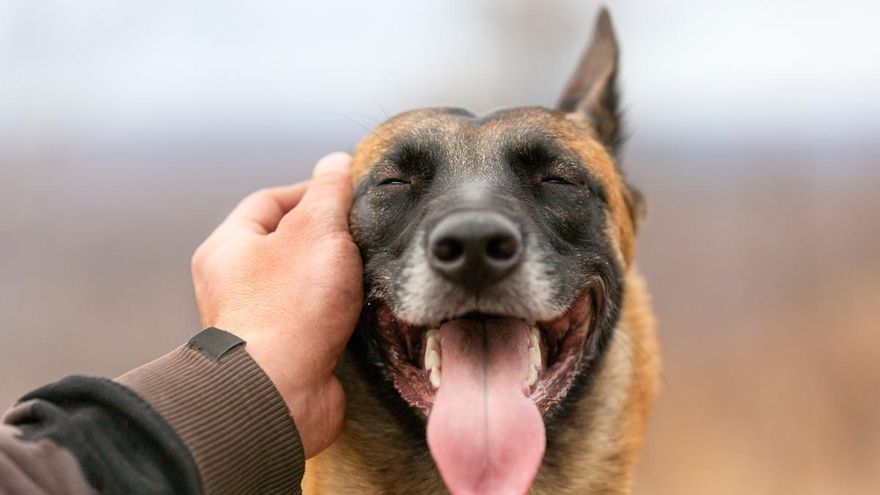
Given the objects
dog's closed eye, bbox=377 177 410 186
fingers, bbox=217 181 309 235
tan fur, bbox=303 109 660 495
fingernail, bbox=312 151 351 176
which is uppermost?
fingernail, bbox=312 151 351 176

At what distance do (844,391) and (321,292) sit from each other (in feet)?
19.2

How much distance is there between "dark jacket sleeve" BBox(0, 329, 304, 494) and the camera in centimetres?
140

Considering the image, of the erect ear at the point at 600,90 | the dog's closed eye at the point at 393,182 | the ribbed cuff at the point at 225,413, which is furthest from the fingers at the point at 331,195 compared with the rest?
the erect ear at the point at 600,90

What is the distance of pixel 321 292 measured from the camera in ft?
6.69

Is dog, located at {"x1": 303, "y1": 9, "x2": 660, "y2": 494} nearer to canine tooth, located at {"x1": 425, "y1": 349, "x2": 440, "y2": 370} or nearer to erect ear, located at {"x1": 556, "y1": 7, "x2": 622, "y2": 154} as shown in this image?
canine tooth, located at {"x1": 425, "y1": 349, "x2": 440, "y2": 370}

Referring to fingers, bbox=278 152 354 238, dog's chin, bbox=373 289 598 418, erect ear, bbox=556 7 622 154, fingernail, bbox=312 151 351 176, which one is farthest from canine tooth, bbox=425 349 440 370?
erect ear, bbox=556 7 622 154

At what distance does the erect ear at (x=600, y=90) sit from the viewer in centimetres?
320

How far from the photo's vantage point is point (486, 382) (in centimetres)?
206

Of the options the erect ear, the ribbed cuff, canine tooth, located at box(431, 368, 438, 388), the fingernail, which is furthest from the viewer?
the erect ear

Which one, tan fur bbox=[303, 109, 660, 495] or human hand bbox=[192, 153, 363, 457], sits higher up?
human hand bbox=[192, 153, 363, 457]

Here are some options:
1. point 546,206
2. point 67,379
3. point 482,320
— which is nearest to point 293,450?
point 67,379

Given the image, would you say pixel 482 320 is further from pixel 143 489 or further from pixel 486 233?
pixel 143 489

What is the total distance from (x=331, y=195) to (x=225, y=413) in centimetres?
95

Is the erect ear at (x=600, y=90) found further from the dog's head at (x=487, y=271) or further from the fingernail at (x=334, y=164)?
the fingernail at (x=334, y=164)
